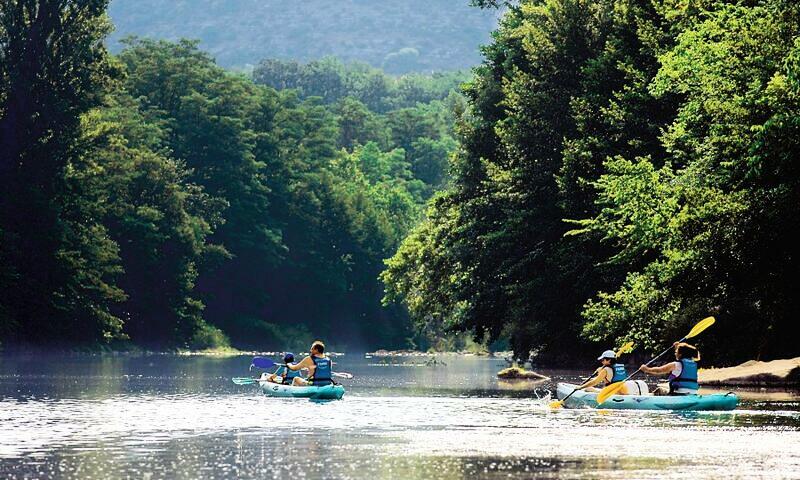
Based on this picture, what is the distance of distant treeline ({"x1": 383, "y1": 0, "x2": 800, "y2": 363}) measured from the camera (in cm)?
4078

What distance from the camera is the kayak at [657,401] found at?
36500 millimetres

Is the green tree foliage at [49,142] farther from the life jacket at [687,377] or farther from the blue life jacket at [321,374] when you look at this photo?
the life jacket at [687,377]

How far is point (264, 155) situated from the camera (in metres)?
138

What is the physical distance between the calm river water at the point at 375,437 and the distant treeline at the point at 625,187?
180 inches

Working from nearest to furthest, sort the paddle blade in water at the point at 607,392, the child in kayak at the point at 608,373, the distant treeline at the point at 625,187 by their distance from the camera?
the paddle blade in water at the point at 607,392 → the child in kayak at the point at 608,373 → the distant treeline at the point at 625,187

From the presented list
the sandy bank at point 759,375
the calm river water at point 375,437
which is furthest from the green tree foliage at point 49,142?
the sandy bank at point 759,375

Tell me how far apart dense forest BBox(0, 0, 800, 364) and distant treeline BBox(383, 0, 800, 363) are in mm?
92

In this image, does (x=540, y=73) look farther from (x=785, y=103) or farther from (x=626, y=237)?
(x=785, y=103)

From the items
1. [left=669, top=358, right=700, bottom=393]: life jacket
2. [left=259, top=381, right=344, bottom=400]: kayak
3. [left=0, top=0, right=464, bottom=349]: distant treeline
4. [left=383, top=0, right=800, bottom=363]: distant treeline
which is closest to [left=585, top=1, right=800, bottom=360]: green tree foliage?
[left=383, top=0, right=800, bottom=363]: distant treeline

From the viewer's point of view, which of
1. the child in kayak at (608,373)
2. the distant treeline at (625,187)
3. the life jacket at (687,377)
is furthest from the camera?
the distant treeline at (625,187)

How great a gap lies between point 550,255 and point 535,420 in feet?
86.3

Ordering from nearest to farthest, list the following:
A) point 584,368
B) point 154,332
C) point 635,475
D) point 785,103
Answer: point 635,475
point 785,103
point 584,368
point 154,332

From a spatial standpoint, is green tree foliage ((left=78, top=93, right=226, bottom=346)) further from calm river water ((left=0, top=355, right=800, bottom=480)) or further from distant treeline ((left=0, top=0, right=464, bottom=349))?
calm river water ((left=0, top=355, right=800, bottom=480))

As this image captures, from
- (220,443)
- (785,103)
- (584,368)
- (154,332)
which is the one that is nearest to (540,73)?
(584,368)
